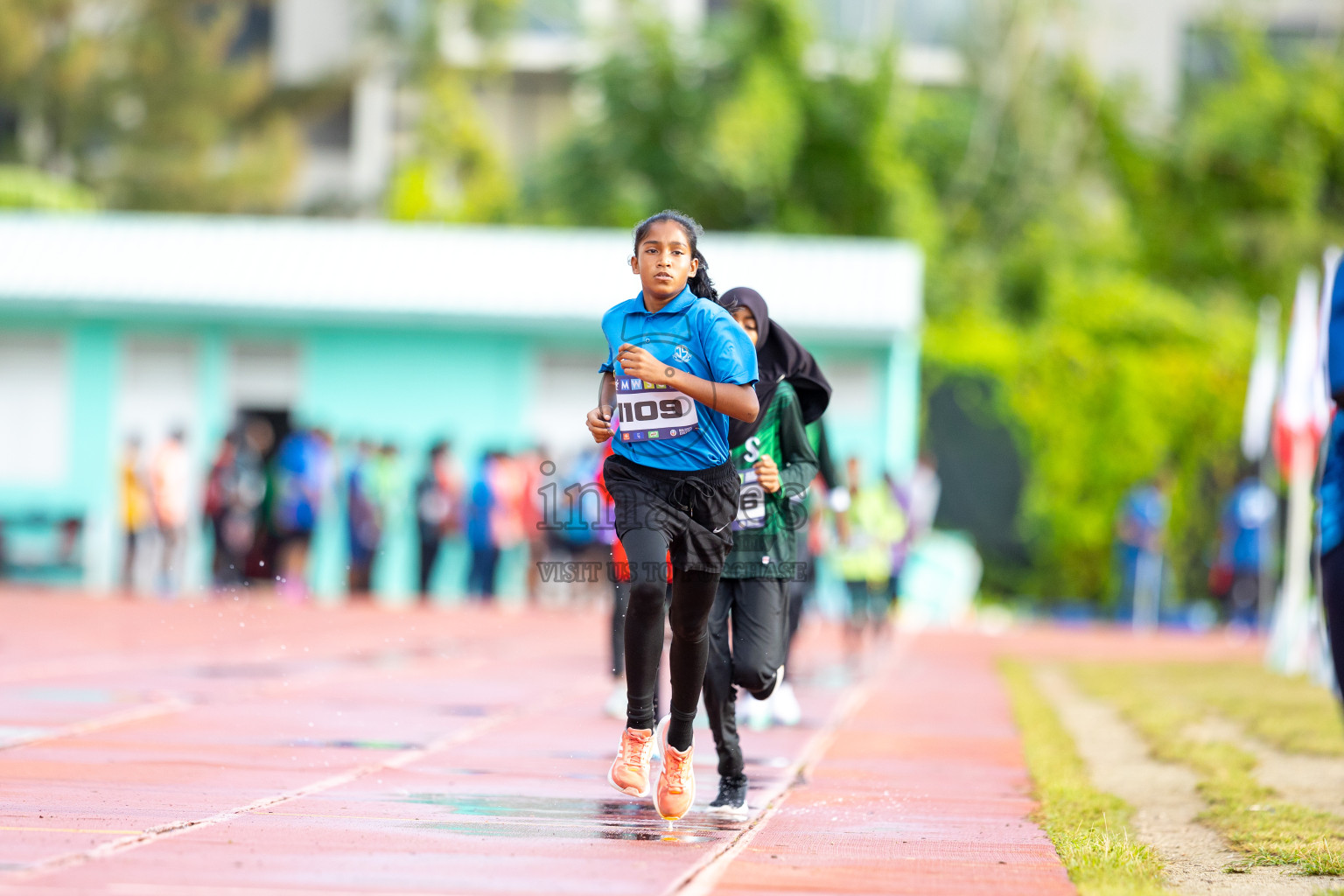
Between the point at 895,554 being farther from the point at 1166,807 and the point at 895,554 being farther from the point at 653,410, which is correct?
the point at 653,410

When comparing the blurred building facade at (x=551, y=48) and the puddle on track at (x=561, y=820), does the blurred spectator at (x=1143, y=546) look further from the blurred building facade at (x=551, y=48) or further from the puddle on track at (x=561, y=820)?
the puddle on track at (x=561, y=820)

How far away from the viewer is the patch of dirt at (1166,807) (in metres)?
5.59

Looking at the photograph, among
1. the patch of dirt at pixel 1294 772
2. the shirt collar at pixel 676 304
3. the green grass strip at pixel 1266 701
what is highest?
the shirt collar at pixel 676 304

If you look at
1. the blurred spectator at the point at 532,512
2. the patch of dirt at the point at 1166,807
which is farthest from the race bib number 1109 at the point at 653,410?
the blurred spectator at the point at 532,512

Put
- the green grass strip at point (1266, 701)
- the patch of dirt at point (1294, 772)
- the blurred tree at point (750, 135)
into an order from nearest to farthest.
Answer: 1. the patch of dirt at point (1294, 772)
2. the green grass strip at point (1266, 701)
3. the blurred tree at point (750, 135)

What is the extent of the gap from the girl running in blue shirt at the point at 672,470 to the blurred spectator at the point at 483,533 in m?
16.4

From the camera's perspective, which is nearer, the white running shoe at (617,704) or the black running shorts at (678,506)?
the black running shorts at (678,506)

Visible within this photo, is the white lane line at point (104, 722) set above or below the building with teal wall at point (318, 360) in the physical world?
below

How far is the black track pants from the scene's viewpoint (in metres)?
6.57

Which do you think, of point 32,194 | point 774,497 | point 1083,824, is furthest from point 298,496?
point 1083,824

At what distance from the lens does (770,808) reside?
6762 millimetres

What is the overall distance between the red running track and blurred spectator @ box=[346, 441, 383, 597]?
8.15 metres

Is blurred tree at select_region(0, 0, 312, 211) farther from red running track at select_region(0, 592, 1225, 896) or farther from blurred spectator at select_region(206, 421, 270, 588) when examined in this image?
red running track at select_region(0, 592, 1225, 896)

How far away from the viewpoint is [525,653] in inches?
594
